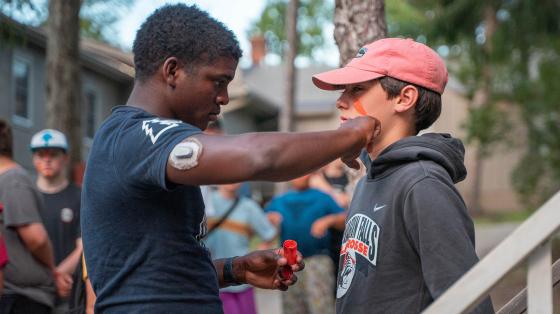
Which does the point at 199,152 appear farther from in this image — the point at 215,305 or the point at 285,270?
the point at 285,270

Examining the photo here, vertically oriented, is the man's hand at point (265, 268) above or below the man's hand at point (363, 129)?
below

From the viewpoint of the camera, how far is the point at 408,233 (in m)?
2.63

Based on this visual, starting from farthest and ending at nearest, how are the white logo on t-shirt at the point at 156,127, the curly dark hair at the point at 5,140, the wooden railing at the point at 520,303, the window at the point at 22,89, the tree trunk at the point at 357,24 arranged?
1. the window at the point at 22,89
2. the curly dark hair at the point at 5,140
3. the tree trunk at the point at 357,24
4. the wooden railing at the point at 520,303
5. the white logo on t-shirt at the point at 156,127

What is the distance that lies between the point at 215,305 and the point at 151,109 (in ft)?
1.85

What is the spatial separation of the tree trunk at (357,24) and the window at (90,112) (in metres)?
20.7

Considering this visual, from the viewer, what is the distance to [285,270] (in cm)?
285

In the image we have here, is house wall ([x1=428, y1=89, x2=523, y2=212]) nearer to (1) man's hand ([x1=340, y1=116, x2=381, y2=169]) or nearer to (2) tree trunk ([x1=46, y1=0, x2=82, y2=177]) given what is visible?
(2) tree trunk ([x1=46, y1=0, x2=82, y2=177])

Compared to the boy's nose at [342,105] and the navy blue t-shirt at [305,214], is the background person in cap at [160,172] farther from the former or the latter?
the navy blue t-shirt at [305,214]

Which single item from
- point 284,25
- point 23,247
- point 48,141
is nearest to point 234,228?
point 48,141

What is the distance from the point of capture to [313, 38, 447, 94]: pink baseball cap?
2.91 m

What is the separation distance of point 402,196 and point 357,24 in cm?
247

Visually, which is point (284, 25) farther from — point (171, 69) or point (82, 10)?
point (171, 69)

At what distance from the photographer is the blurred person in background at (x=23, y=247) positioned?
542 centimetres

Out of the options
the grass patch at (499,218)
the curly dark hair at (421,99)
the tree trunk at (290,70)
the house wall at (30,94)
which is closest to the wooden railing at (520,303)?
the curly dark hair at (421,99)
